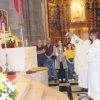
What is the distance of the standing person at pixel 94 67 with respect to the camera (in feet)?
28.3

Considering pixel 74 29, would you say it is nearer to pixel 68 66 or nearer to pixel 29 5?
pixel 29 5

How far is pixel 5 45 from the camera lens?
1019 centimetres

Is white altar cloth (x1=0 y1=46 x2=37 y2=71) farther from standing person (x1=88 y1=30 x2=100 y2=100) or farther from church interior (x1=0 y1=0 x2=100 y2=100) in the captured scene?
standing person (x1=88 y1=30 x2=100 y2=100)

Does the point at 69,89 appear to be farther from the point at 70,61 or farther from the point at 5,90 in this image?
the point at 5,90

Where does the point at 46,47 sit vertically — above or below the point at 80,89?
above

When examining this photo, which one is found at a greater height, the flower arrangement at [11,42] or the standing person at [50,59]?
the flower arrangement at [11,42]

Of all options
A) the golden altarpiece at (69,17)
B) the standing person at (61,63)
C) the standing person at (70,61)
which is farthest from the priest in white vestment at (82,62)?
the golden altarpiece at (69,17)

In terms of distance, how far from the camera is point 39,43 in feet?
42.2

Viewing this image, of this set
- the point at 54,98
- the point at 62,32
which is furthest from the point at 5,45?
the point at 62,32

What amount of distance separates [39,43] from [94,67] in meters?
4.35

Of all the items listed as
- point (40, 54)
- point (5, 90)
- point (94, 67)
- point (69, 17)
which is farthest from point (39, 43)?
point (69, 17)

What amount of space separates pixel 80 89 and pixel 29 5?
6806mm

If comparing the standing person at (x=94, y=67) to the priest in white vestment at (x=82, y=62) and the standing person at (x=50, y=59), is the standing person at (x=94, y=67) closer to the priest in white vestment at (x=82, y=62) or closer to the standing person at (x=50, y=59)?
the priest in white vestment at (x=82, y=62)

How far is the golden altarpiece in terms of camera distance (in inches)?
875
